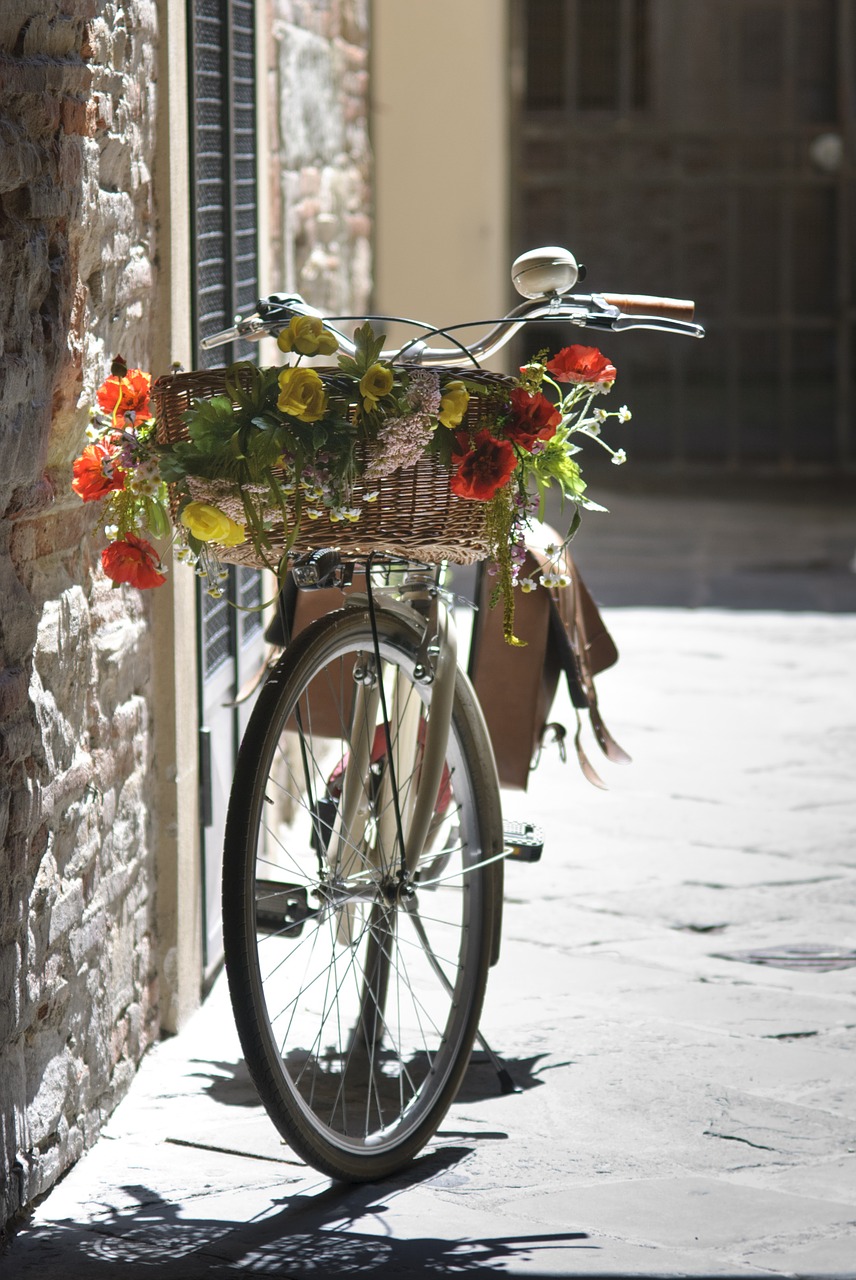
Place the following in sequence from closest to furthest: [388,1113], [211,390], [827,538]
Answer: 1. [211,390]
2. [388,1113]
3. [827,538]

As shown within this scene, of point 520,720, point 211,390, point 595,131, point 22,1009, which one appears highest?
point 595,131

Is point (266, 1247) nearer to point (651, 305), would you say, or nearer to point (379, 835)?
point (379, 835)

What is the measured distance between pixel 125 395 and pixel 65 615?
1.03 feet

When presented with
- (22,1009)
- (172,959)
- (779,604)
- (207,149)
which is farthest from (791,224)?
(22,1009)

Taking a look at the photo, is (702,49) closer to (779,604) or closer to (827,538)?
(827,538)

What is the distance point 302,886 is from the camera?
2.58 meters

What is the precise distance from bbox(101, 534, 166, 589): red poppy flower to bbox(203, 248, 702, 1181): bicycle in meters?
0.20

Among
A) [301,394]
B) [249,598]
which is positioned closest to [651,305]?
[301,394]

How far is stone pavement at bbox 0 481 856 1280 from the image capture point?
243cm

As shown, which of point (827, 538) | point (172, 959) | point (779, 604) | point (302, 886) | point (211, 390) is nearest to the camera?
point (211, 390)

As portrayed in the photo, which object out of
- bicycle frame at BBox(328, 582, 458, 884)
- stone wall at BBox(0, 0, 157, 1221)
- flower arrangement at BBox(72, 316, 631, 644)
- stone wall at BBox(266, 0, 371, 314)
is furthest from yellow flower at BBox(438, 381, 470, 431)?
stone wall at BBox(266, 0, 371, 314)

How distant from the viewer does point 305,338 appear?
7.79ft

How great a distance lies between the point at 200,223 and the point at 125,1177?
1685 mm

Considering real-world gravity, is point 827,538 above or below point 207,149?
below
